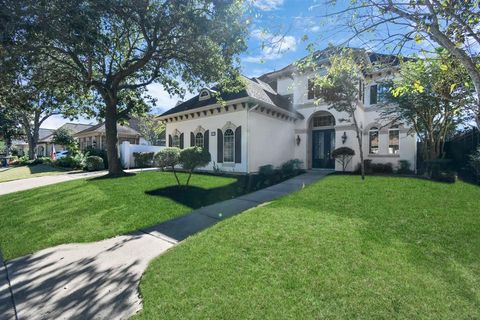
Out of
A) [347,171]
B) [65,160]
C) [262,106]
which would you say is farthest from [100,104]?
[347,171]

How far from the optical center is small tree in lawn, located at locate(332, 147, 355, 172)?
13.7 metres

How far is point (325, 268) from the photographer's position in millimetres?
3367

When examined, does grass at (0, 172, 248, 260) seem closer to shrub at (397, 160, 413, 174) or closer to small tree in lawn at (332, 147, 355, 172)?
small tree in lawn at (332, 147, 355, 172)

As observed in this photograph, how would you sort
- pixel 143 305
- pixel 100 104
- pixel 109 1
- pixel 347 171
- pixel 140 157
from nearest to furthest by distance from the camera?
pixel 143 305
pixel 109 1
pixel 347 171
pixel 100 104
pixel 140 157

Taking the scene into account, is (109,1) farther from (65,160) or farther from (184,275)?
(65,160)

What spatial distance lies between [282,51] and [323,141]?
12.7 meters

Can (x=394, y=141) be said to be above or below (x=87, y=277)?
above

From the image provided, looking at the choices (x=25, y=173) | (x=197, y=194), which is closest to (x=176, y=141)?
(x=197, y=194)

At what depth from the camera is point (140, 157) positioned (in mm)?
19812

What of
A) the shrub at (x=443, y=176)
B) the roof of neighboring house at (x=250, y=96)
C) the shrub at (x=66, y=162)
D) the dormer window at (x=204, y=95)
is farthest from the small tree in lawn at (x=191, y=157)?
the shrub at (x=66, y=162)

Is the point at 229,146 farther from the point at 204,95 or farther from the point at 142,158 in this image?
the point at 142,158

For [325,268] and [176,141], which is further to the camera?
[176,141]

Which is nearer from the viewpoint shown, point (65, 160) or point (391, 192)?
point (391, 192)

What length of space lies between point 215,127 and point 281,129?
4.05 m
